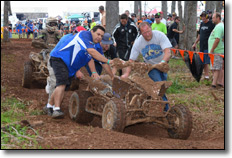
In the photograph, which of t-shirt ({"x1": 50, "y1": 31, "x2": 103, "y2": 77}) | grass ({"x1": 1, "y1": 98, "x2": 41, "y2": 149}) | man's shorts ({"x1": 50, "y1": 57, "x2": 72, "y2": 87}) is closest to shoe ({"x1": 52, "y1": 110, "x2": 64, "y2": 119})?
man's shorts ({"x1": 50, "y1": 57, "x2": 72, "y2": 87})

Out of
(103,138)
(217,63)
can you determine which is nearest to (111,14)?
(217,63)

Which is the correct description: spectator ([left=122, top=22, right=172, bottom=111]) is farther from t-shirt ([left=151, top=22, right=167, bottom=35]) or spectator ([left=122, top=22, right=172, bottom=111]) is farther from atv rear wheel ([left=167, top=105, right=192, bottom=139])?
t-shirt ([left=151, top=22, right=167, bottom=35])

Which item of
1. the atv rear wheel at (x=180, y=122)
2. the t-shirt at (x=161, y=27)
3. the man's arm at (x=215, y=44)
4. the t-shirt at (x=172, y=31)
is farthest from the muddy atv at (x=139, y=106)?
the t-shirt at (x=172, y=31)

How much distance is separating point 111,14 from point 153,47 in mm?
5850

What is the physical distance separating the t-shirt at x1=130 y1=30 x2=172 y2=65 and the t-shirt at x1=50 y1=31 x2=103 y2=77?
98 centimetres

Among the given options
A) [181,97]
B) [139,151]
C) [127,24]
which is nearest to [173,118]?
[139,151]

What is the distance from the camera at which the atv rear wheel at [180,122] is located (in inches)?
228

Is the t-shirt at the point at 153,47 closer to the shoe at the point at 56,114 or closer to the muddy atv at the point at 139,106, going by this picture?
the muddy atv at the point at 139,106

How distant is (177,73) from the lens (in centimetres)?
1261

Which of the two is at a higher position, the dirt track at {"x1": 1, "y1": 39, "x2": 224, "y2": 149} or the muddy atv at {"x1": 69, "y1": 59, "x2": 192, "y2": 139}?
the muddy atv at {"x1": 69, "y1": 59, "x2": 192, "y2": 139}

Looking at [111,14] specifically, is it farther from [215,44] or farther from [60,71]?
[60,71]

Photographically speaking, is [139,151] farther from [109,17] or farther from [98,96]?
[109,17]

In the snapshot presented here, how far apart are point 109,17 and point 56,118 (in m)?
6.76

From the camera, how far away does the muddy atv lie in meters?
5.58
